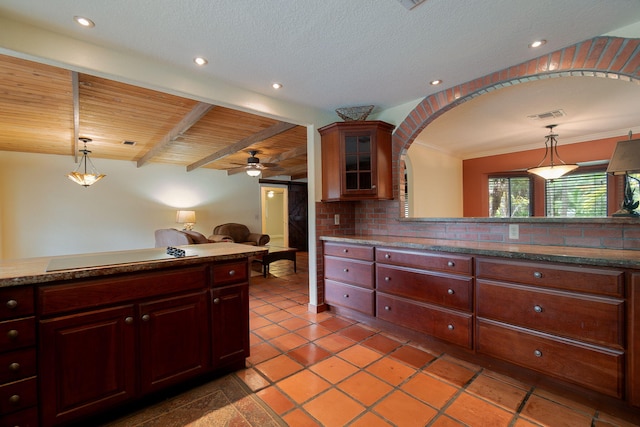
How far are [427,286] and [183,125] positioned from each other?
3.32 m

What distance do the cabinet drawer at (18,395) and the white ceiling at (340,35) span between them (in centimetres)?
199

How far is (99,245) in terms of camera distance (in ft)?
18.2

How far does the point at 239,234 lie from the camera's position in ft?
22.3

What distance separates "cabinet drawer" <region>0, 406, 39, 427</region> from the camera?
4.09ft

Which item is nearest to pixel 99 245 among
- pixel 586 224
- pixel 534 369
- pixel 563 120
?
pixel 534 369

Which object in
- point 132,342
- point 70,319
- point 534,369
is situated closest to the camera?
point 70,319

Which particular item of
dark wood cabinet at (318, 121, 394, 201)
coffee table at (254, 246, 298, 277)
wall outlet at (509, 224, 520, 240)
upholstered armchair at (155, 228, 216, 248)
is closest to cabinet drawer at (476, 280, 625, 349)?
wall outlet at (509, 224, 520, 240)

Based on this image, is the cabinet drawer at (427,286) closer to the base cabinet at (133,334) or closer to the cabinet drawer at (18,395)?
the base cabinet at (133,334)

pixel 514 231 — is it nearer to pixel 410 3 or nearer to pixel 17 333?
pixel 410 3

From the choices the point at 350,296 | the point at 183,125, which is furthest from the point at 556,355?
the point at 183,125

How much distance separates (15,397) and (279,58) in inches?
98.1

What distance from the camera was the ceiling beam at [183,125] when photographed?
2.90 meters

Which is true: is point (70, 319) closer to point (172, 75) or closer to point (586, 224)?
point (172, 75)

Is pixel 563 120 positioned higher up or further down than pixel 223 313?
higher up
